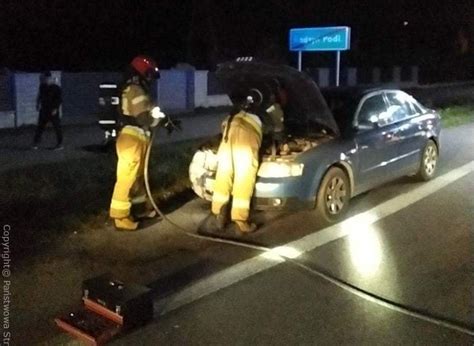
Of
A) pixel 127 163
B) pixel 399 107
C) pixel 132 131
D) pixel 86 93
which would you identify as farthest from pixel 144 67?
pixel 86 93

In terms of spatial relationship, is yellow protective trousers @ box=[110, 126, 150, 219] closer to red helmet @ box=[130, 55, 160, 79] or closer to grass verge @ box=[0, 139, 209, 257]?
grass verge @ box=[0, 139, 209, 257]

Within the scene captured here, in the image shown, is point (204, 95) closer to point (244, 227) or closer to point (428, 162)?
point (428, 162)

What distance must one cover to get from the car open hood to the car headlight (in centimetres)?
→ 80

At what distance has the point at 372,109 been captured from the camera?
32.3ft

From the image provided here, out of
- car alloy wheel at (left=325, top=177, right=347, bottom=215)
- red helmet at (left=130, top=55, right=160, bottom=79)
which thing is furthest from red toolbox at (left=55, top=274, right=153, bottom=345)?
car alloy wheel at (left=325, top=177, right=347, bottom=215)

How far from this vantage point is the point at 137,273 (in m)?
7.02

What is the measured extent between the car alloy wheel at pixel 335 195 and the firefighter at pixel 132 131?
204 cm

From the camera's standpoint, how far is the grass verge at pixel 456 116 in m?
19.3

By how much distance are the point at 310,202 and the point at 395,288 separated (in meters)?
2.14

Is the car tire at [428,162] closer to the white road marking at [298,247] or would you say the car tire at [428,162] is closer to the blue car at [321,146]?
the white road marking at [298,247]

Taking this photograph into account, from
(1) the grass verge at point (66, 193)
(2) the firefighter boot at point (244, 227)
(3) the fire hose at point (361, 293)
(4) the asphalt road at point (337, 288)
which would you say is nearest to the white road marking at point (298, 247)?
(4) the asphalt road at point (337, 288)

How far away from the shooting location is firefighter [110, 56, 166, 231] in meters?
8.36

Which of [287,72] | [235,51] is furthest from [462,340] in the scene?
[235,51]

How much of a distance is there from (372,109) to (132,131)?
10.3ft
